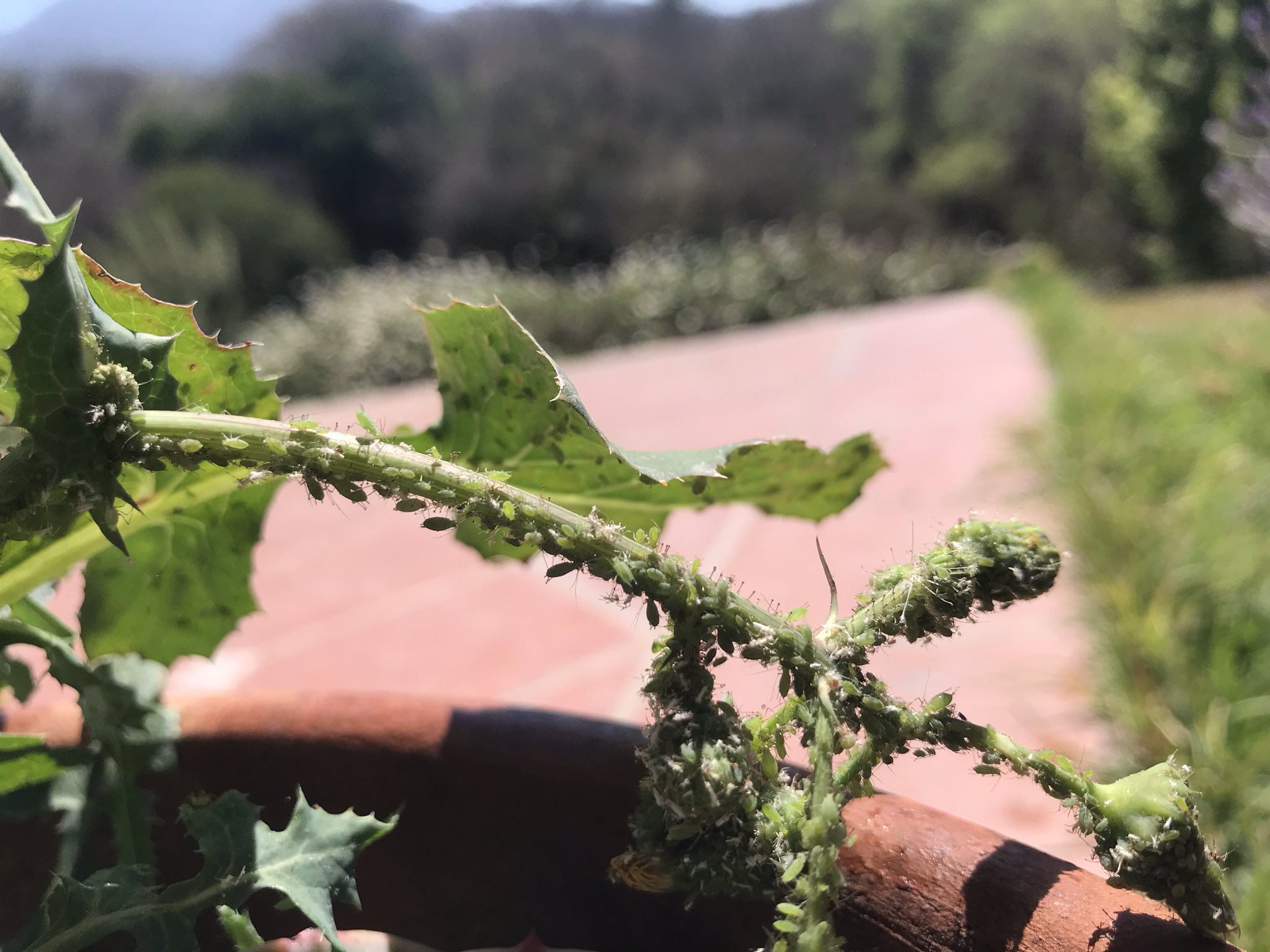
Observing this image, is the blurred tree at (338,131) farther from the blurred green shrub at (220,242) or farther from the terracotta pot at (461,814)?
the terracotta pot at (461,814)

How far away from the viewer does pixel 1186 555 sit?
1071mm

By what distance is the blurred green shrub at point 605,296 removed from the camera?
4.60 meters

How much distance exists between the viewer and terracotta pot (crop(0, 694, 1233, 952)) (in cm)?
32

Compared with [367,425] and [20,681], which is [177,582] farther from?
[367,425]

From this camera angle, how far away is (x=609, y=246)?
25.3 ft

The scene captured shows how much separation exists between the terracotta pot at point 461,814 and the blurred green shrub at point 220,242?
16.1 ft

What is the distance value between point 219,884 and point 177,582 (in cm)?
14

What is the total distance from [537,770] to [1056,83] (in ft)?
31.6

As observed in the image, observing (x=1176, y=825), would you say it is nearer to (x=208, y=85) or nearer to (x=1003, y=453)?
(x=1003, y=453)

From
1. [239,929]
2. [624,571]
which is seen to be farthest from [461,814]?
[624,571]

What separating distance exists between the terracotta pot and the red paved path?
0.05 meters

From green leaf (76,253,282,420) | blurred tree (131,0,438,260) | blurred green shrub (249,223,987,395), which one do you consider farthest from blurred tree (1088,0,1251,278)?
blurred tree (131,0,438,260)

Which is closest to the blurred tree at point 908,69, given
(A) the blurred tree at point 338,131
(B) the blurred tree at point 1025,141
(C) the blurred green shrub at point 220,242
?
(B) the blurred tree at point 1025,141

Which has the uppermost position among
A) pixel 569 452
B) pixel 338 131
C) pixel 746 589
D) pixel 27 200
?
pixel 27 200
